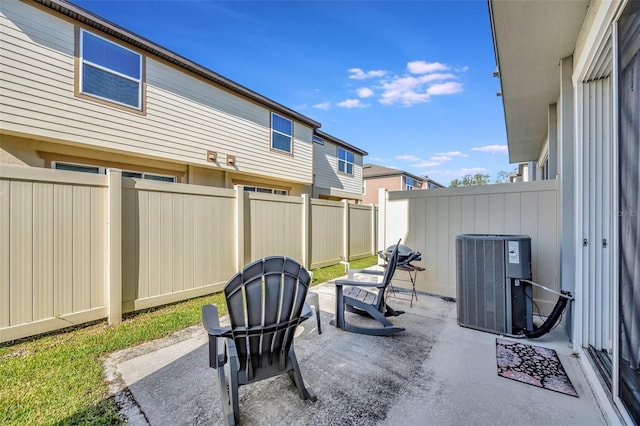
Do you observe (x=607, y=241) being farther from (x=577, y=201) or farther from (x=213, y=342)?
(x=213, y=342)

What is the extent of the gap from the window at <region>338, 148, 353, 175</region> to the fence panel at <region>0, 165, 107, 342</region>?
10.6 meters

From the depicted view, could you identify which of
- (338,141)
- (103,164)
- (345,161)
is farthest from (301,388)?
(345,161)

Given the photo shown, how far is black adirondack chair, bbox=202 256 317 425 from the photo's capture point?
178cm

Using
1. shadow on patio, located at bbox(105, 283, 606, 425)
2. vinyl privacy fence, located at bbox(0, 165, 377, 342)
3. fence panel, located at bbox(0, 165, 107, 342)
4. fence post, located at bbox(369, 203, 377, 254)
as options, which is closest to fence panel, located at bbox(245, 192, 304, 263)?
vinyl privacy fence, located at bbox(0, 165, 377, 342)

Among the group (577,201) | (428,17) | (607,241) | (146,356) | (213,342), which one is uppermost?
(428,17)

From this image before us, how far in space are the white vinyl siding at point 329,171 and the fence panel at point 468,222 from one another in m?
7.08

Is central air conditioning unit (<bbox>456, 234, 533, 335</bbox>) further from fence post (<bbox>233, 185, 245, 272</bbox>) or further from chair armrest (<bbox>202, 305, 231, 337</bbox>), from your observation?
fence post (<bbox>233, 185, 245, 272</bbox>)

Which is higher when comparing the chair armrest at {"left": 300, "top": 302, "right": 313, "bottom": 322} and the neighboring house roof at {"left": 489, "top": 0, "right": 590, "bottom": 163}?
the neighboring house roof at {"left": 489, "top": 0, "right": 590, "bottom": 163}

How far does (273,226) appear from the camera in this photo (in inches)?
235

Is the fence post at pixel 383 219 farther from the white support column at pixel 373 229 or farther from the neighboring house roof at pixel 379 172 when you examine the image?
the neighboring house roof at pixel 379 172

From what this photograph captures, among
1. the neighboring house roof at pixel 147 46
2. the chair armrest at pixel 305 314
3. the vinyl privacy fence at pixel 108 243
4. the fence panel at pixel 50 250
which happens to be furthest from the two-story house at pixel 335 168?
the chair armrest at pixel 305 314

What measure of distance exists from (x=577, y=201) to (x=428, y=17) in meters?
5.29

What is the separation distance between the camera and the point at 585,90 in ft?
8.64

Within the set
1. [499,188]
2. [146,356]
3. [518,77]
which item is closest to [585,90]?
[518,77]
